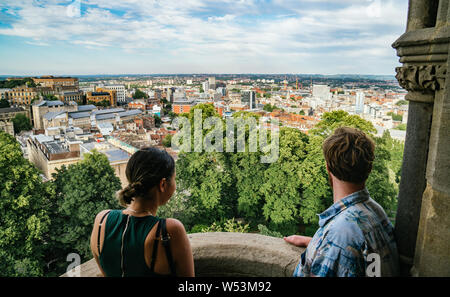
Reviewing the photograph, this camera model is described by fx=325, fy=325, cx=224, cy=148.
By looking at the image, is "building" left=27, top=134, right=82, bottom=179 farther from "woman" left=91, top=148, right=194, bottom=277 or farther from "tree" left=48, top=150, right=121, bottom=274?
"woman" left=91, top=148, right=194, bottom=277

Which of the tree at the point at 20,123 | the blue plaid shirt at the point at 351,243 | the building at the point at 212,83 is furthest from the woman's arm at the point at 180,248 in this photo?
the building at the point at 212,83

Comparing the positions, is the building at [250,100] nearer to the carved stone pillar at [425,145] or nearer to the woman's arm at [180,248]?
the carved stone pillar at [425,145]

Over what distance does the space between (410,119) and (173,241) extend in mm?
1226

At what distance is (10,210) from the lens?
828cm

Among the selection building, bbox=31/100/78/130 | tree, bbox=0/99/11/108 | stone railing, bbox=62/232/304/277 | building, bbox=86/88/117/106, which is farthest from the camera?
building, bbox=86/88/117/106

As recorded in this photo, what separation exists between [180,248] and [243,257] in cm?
96

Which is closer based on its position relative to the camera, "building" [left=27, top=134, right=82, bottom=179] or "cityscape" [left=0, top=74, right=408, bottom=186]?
"building" [left=27, top=134, right=82, bottom=179]

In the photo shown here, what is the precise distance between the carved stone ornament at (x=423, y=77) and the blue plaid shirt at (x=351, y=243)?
0.54 m

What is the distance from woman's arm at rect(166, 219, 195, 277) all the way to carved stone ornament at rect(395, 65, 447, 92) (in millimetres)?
1197

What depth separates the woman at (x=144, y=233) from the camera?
49.3 inches

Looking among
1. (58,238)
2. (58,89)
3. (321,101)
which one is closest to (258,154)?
(58,238)

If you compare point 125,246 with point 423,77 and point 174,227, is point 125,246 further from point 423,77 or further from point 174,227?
point 423,77

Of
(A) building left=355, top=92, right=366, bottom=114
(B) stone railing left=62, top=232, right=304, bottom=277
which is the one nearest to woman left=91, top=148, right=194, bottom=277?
(B) stone railing left=62, top=232, right=304, bottom=277

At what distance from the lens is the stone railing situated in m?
2.05
